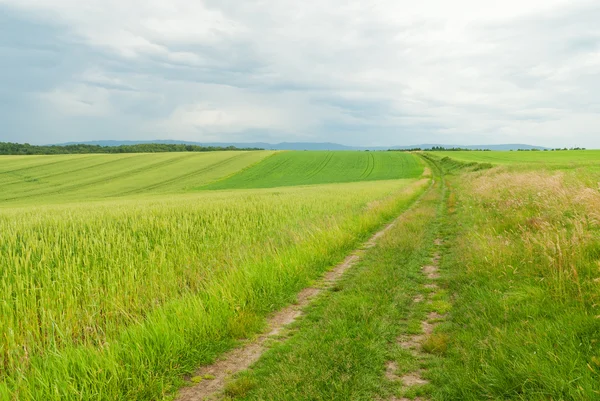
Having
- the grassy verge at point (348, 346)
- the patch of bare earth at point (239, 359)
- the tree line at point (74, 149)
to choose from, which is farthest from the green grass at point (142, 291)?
the tree line at point (74, 149)

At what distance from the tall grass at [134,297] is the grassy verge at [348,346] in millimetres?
920

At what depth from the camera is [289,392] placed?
4.05 m

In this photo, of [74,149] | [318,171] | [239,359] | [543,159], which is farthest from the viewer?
[74,149]

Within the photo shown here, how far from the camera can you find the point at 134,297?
648cm

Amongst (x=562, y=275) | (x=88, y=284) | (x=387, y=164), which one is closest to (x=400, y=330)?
(x=562, y=275)

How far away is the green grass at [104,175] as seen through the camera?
45.3 metres

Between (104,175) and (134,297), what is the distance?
61.9 m

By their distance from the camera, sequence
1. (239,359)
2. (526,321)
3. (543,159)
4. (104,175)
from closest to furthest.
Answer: (526,321)
(239,359)
(543,159)
(104,175)

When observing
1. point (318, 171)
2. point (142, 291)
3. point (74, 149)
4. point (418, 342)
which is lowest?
point (418, 342)

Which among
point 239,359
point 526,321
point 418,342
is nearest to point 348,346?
point 418,342

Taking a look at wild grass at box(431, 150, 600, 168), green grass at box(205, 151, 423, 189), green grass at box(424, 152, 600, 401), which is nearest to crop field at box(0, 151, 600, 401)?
green grass at box(424, 152, 600, 401)

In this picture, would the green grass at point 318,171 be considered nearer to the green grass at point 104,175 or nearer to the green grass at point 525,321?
the green grass at point 104,175

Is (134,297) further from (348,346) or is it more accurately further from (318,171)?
(318,171)

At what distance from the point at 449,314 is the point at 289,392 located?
3.39 metres
